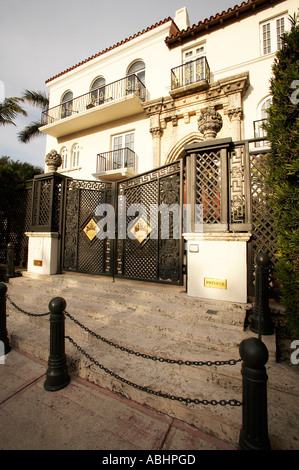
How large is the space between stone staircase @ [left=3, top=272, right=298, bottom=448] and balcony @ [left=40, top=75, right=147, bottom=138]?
9.73 m

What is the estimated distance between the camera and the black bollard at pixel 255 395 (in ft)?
4.15

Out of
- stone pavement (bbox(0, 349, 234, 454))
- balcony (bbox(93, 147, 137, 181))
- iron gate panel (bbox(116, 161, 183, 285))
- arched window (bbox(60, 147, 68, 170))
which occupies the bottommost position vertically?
stone pavement (bbox(0, 349, 234, 454))

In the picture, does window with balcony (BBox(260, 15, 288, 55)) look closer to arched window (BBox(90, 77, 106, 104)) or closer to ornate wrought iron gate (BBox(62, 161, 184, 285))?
arched window (BBox(90, 77, 106, 104))

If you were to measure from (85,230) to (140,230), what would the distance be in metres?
1.64

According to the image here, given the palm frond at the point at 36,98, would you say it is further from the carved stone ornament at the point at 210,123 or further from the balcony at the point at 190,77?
the carved stone ornament at the point at 210,123

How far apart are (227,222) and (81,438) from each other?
9.83ft

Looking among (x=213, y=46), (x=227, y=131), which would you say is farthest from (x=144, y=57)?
(x=227, y=131)

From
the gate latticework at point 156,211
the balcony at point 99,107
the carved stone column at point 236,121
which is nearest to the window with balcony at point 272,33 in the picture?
the carved stone column at point 236,121

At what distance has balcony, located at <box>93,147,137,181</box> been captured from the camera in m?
10.5

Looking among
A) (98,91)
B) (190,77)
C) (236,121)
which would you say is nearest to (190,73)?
(190,77)

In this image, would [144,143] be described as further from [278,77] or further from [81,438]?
[81,438]

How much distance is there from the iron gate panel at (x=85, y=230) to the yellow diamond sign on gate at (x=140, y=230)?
2.77ft

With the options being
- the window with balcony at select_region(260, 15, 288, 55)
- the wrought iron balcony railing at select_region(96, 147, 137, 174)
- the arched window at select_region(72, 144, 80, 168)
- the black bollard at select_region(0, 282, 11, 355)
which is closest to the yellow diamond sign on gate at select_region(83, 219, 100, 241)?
the black bollard at select_region(0, 282, 11, 355)

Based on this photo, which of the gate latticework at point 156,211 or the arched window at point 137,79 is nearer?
the gate latticework at point 156,211
